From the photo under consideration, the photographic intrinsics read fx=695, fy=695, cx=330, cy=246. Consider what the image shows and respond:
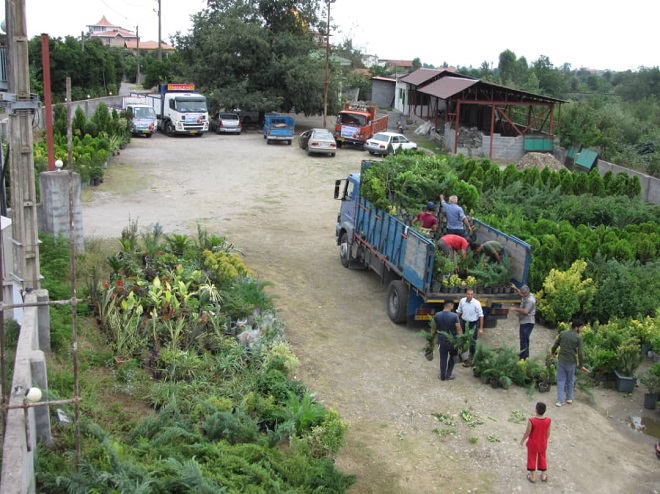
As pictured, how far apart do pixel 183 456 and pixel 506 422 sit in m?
4.49

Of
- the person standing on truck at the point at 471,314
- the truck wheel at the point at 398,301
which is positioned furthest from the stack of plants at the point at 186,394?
the person standing on truck at the point at 471,314

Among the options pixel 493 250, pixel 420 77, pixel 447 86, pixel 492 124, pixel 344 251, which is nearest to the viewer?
pixel 493 250

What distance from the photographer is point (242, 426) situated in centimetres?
756

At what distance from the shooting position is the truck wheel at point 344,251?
15523 mm

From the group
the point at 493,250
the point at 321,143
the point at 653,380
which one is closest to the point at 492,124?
the point at 321,143

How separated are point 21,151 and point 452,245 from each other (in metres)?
7.07

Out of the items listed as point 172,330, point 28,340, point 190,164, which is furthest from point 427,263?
point 190,164

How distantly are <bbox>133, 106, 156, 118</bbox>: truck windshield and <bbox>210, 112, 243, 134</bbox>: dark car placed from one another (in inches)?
163

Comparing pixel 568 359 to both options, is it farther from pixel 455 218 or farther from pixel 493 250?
pixel 455 218

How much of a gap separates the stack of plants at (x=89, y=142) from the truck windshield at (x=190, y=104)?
3455 mm

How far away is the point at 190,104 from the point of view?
3747 centimetres

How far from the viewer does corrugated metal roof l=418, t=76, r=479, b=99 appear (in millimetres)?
36094

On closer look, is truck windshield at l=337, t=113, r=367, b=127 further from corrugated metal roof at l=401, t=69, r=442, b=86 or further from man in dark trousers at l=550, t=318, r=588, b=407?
man in dark trousers at l=550, t=318, r=588, b=407

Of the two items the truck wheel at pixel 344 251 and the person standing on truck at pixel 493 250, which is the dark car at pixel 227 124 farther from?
the person standing on truck at pixel 493 250
